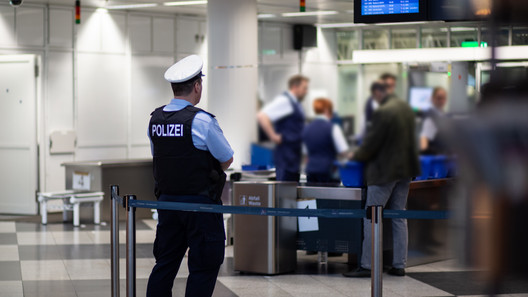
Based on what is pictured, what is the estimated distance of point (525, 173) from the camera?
6.06 ft

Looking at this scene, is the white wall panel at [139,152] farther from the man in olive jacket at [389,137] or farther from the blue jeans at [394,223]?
the man in olive jacket at [389,137]

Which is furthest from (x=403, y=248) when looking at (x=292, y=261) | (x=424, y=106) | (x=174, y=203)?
(x=424, y=106)

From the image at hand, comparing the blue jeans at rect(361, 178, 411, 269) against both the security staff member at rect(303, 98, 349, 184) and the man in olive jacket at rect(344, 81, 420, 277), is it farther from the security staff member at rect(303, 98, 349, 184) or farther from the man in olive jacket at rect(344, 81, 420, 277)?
the security staff member at rect(303, 98, 349, 184)

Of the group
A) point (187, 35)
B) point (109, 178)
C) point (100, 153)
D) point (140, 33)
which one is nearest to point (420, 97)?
point (109, 178)

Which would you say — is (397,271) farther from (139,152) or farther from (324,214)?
(139,152)

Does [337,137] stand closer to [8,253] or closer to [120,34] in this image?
[8,253]

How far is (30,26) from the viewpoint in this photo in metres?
12.1

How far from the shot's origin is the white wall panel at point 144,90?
13.2 m

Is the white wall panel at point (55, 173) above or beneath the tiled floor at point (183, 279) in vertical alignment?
above

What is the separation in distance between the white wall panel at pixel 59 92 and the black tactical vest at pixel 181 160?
8312mm

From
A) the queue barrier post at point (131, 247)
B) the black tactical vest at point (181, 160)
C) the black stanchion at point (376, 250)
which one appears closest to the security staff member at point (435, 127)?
the black stanchion at point (376, 250)

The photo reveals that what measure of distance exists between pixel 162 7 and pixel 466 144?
1113 centimetres

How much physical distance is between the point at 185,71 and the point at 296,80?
2467mm

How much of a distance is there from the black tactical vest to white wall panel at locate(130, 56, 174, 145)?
8894 mm
